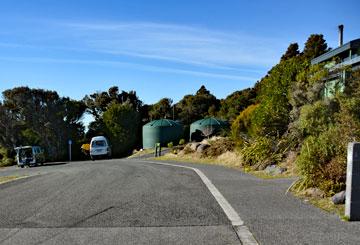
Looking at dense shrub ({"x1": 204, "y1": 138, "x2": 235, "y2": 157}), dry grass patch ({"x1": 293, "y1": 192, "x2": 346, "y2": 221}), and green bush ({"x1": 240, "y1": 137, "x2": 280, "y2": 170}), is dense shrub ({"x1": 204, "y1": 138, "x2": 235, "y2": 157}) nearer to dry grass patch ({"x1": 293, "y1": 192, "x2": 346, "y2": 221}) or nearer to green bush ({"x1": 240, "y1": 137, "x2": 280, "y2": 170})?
green bush ({"x1": 240, "y1": 137, "x2": 280, "y2": 170})

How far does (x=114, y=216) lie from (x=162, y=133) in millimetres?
50331

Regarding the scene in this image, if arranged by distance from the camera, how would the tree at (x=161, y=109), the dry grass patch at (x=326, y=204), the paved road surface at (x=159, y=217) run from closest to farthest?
the paved road surface at (x=159, y=217) < the dry grass patch at (x=326, y=204) < the tree at (x=161, y=109)

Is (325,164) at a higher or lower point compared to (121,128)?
lower

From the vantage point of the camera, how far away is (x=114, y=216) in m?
8.40

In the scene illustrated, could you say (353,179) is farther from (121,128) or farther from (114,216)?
(121,128)

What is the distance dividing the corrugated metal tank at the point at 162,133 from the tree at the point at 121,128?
2906mm

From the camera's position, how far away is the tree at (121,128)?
6150cm

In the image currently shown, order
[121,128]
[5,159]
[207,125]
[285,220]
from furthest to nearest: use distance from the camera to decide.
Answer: [121,128] → [5,159] → [207,125] → [285,220]

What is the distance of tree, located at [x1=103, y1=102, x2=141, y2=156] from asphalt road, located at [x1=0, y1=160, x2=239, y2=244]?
48444mm

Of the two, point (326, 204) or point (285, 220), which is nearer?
point (285, 220)

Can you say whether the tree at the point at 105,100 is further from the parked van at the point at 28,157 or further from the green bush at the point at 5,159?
the parked van at the point at 28,157

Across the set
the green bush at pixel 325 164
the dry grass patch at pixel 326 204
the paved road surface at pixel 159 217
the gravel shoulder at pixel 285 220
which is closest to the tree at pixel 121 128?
the paved road surface at pixel 159 217

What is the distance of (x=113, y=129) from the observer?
6169cm

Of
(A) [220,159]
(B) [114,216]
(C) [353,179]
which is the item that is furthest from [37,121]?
(C) [353,179]
